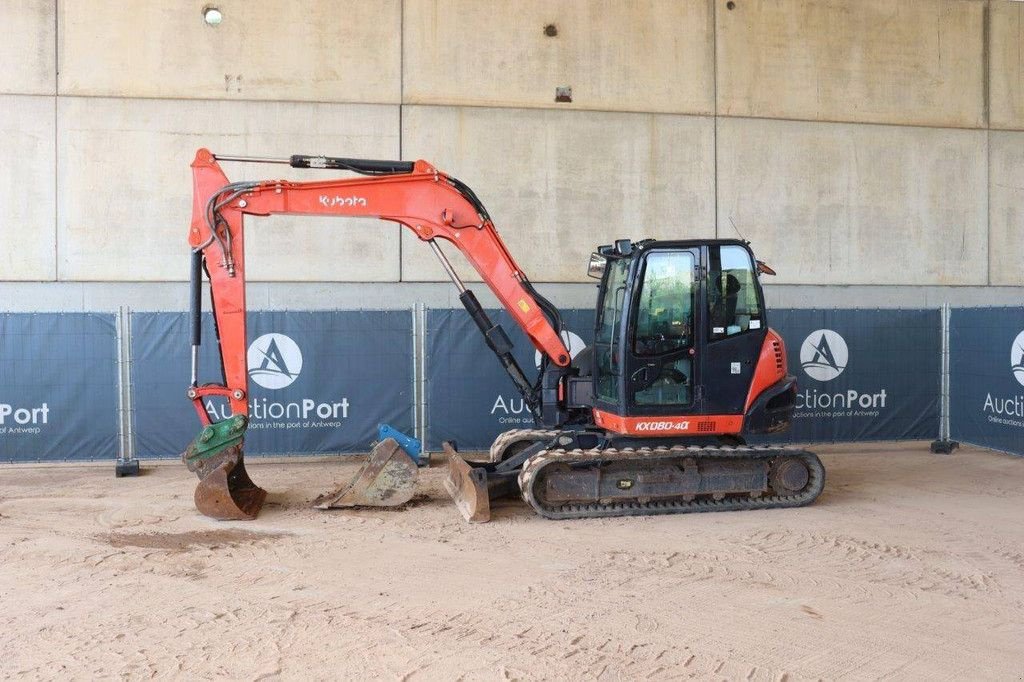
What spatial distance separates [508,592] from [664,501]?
274 centimetres

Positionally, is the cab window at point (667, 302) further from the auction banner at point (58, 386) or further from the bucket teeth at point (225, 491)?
the auction banner at point (58, 386)

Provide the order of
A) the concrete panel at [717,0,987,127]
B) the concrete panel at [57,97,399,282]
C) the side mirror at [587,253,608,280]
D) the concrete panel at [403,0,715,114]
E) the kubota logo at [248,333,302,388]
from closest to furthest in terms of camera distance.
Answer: the side mirror at [587,253,608,280]
the kubota logo at [248,333,302,388]
the concrete panel at [57,97,399,282]
the concrete panel at [403,0,715,114]
the concrete panel at [717,0,987,127]

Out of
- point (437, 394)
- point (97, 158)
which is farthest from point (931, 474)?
point (97, 158)

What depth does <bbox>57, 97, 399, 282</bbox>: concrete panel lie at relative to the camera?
11914 mm

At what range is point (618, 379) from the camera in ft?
27.1

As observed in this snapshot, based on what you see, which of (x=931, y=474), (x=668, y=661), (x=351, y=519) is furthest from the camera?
(x=931, y=474)

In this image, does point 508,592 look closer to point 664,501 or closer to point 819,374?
point 664,501

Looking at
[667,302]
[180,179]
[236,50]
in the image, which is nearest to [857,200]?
[667,302]

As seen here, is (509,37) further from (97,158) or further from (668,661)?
(668,661)

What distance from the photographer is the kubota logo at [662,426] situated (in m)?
8.25

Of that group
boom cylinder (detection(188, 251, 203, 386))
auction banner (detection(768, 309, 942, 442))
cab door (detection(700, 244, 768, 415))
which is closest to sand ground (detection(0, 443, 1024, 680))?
cab door (detection(700, 244, 768, 415))

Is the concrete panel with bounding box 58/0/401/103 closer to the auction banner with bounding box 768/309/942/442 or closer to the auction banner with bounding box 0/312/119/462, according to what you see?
A: the auction banner with bounding box 0/312/119/462

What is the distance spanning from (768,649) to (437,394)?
674 centimetres

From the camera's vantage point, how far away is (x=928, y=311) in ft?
39.9
